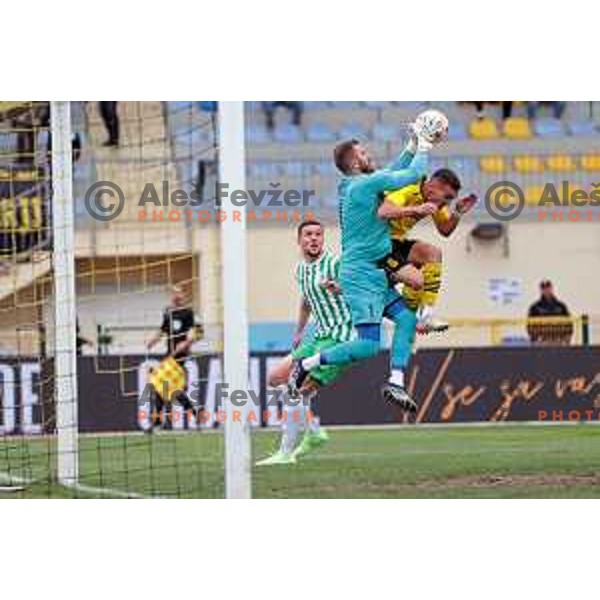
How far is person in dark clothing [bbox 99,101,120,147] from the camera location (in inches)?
335

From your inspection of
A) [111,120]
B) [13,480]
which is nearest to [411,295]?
[111,120]

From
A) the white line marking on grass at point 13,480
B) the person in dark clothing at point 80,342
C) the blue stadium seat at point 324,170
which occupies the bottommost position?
the white line marking on grass at point 13,480

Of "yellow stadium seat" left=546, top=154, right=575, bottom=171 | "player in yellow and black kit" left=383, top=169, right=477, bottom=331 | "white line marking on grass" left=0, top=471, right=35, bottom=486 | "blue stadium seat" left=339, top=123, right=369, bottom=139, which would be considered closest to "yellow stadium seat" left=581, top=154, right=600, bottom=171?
"yellow stadium seat" left=546, top=154, right=575, bottom=171

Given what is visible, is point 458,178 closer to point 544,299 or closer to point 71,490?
point 544,299

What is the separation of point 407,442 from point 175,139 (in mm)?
1604

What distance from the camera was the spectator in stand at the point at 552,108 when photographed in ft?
27.6

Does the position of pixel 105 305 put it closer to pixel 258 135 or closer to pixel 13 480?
pixel 13 480

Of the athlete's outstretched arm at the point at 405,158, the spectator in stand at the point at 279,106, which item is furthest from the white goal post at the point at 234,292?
the athlete's outstretched arm at the point at 405,158

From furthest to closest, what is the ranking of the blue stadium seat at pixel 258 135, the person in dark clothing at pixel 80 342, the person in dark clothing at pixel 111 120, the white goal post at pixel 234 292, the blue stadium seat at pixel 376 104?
the person in dark clothing at pixel 80 342
the person in dark clothing at pixel 111 120
the blue stadium seat at pixel 258 135
the blue stadium seat at pixel 376 104
the white goal post at pixel 234 292

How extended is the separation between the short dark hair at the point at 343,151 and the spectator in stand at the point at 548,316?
98 cm

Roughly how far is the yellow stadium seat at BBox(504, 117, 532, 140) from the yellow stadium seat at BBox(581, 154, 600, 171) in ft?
0.88

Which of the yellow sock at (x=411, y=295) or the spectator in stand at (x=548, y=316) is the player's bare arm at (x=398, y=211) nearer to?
the yellow sock at (x=411, y=295)

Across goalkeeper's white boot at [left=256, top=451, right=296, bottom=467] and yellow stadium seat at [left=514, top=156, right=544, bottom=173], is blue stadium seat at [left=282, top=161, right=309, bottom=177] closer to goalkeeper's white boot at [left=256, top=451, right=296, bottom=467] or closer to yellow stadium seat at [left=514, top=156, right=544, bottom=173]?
yellow stadium seat at [left=514, top=156, right=544, bottom=173]
